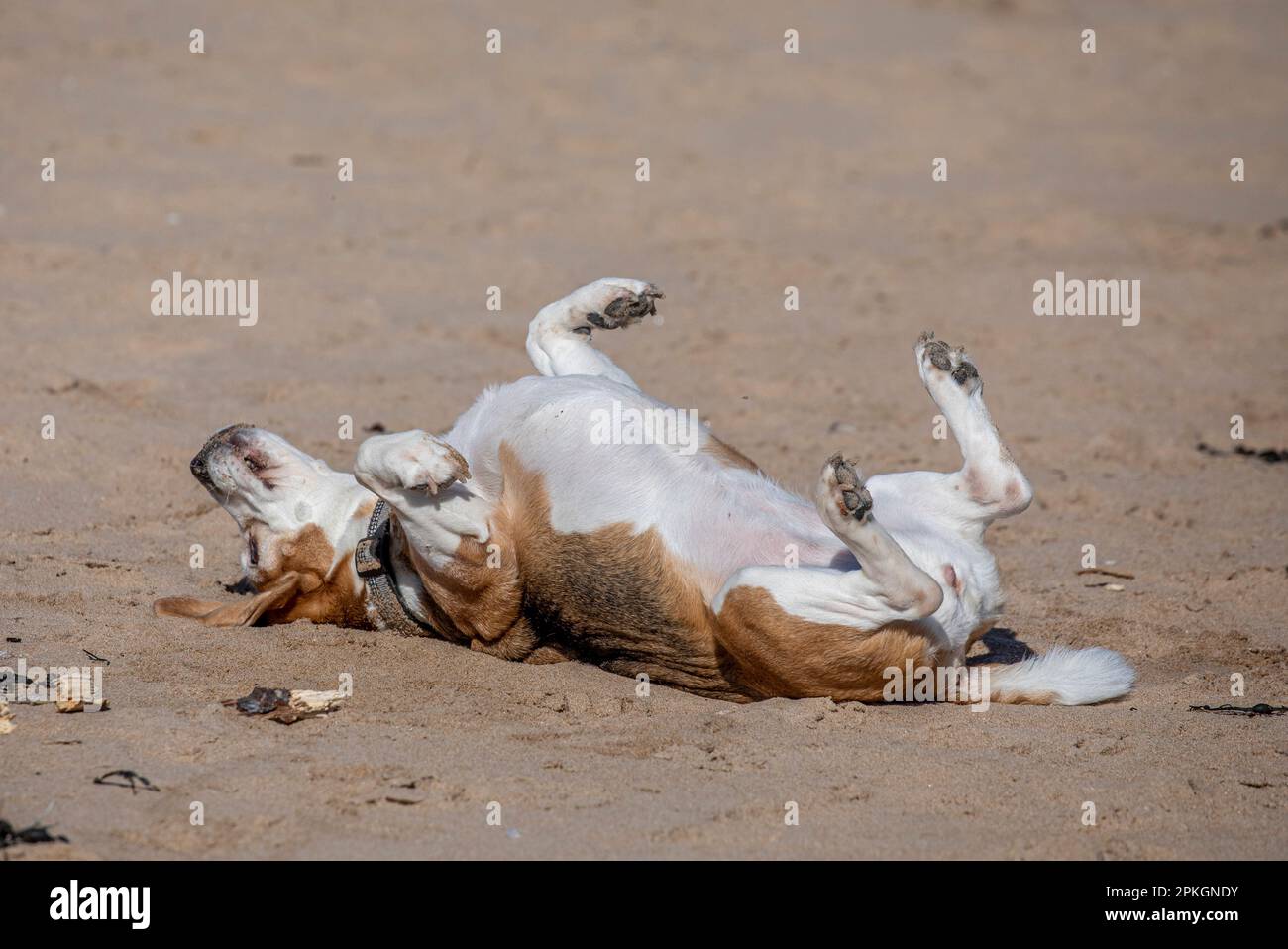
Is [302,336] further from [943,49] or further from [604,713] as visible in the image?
[943,49]

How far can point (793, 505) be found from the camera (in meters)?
4.45

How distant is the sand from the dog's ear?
6cm

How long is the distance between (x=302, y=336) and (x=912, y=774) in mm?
4931

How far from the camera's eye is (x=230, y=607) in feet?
15.0

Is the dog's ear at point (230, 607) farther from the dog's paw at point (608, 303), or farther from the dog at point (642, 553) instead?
the dog's paw at point (608, 303)

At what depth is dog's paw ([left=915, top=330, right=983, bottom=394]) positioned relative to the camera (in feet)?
15.0

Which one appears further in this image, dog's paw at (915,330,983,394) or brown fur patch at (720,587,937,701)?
dog's paw at (915,330,983,394)

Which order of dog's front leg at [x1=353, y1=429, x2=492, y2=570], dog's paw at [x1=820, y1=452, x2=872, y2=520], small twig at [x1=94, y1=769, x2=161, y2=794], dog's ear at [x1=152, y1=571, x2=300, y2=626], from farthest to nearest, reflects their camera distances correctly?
dog's ear at [x1=152, y1=571, x2=300, y2=626] < dog's front leg at [x1=353, y1=429, x2=492, y2=570] < dog's paw at [x1=820, y1=452, x2=872, y2=520] < small twig at [x1=94, y1=769, x2=161, y2=794]

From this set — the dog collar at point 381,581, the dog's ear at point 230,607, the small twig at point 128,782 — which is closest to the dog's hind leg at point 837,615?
the dog collar at point 381,581

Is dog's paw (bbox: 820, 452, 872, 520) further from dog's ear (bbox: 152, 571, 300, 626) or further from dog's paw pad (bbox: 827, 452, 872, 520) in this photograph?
dog's ear (bbox: 152, 571, 300, 626)

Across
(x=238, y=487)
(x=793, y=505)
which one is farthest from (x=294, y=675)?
(x=793, y=505)

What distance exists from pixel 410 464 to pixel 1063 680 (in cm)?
197

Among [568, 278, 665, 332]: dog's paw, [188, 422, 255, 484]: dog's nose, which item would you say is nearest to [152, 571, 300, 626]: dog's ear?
[188, 422, 255, 484]: dog's nose

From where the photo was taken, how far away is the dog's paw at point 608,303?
5.19 metres
